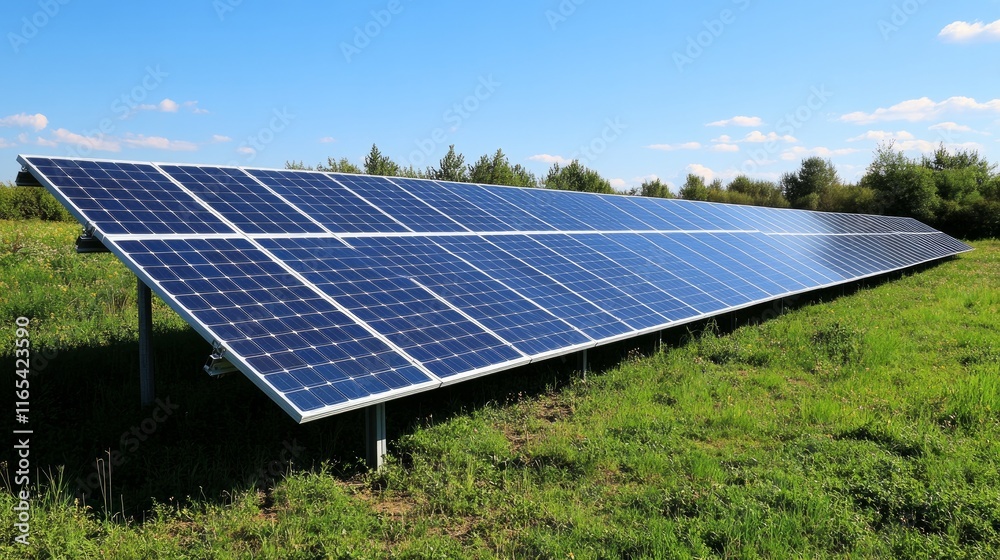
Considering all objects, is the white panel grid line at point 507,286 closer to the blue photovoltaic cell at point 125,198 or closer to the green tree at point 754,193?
the blue photovoltaic cell at point 125,198

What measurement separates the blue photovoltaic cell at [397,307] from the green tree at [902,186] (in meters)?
50.8

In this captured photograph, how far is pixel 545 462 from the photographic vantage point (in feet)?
23.6

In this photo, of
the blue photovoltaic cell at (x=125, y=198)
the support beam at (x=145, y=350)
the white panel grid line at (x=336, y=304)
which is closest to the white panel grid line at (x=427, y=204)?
the white panel grid line at (x=336, y=304)

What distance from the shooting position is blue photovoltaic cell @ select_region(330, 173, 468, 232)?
11656mm

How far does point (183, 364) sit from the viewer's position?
386 inches

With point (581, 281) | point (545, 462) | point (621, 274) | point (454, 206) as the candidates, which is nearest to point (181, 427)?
point (545, 462)

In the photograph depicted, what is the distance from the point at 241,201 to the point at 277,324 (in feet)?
12.3

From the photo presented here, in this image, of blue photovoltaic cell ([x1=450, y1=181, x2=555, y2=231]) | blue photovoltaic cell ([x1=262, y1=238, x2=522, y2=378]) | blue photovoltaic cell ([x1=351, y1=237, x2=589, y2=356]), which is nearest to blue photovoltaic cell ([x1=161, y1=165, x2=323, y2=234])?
blue photovoltaic cell ([x1=262, y1=238, x2=522, y2=378])

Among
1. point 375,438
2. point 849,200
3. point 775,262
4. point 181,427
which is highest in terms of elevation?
point 849,200

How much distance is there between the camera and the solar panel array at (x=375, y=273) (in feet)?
21.5

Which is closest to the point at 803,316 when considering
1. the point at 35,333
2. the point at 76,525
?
the point at 76,525

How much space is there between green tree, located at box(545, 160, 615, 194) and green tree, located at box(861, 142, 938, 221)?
23.6 m

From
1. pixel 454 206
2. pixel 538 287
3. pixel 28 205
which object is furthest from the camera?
pixel 28 205

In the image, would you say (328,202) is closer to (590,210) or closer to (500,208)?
(500,208)
